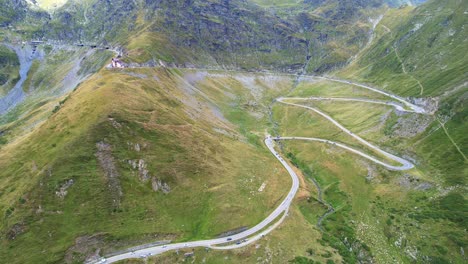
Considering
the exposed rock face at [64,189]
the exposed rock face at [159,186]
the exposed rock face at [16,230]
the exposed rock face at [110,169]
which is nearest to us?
the exposed rock face at [16,230]

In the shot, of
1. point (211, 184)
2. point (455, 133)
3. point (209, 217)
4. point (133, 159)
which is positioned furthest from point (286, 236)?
point (455, 133)

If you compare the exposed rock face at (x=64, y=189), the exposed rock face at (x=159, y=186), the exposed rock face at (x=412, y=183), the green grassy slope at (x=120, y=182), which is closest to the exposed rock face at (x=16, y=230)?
the green grassy slope at (x=120, y=182)

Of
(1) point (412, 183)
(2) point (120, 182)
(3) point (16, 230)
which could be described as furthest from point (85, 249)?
(1) point (412, 183)

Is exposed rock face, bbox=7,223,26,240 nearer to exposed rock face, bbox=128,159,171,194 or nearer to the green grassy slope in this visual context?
the green grassy slope

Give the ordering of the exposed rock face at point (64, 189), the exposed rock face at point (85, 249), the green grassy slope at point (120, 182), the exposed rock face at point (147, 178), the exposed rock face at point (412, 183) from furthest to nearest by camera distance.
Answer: the exposed rock face at point (412, 183) < the exposed rock face at point (147, 178) < the exposed rock face at point (64, 189) < the green grassy slope at point (120, 182) < the exposed rock face at point (85, 249)

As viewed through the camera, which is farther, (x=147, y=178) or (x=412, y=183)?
(x=412, y=183)

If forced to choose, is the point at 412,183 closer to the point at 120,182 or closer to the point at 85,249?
the point at 120,182

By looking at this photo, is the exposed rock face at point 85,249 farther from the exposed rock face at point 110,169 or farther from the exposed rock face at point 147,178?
the exposed rock face at point 147,178

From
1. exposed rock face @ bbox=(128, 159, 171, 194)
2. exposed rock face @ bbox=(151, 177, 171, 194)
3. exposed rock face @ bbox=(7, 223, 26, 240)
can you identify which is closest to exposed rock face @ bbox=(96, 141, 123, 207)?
exposed rock face @ bbox=(128, 159, 171, 194)

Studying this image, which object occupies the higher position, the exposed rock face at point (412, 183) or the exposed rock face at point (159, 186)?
the exposed rock face at point (159, 186)
